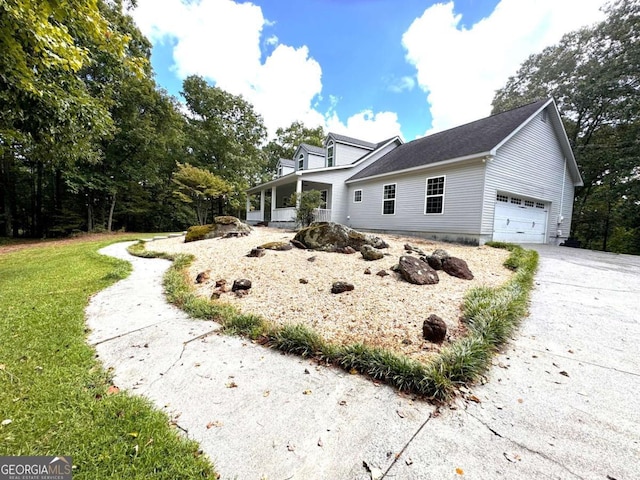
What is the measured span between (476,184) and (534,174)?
3774 mm

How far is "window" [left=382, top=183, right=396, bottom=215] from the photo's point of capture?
471 inches

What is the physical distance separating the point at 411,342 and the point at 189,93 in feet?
82.9

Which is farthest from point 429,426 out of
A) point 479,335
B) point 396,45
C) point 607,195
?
point 607,195

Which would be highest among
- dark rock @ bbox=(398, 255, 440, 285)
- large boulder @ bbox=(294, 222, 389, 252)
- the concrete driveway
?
large boulder @ bbox=(294, 222, 389, 252)

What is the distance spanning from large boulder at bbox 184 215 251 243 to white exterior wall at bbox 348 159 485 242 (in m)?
6.51

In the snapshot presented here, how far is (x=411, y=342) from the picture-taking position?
2.69 meters

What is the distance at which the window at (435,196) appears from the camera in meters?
10.1

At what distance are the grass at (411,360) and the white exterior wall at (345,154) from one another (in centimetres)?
1302

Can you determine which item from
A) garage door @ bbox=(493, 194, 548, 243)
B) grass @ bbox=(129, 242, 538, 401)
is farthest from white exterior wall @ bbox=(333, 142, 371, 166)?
grass @ bbox=(129, 242, 538, 401)

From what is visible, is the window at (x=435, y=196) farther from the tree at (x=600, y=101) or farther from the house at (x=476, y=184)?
the tree at (x=600, y=101)

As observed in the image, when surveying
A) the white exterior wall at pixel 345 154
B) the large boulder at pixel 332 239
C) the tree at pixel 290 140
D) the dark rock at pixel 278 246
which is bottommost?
the dark rock at pixel 278 246

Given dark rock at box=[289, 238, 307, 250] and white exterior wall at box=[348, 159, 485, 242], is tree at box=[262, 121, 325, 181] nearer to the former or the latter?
white exterior wall at box=[348, 159, 485, 242]

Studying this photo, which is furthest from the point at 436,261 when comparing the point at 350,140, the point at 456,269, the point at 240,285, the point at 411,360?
the point at 350,140

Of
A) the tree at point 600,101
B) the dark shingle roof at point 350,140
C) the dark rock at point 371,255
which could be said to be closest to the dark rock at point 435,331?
the dark rock at point 371,255
